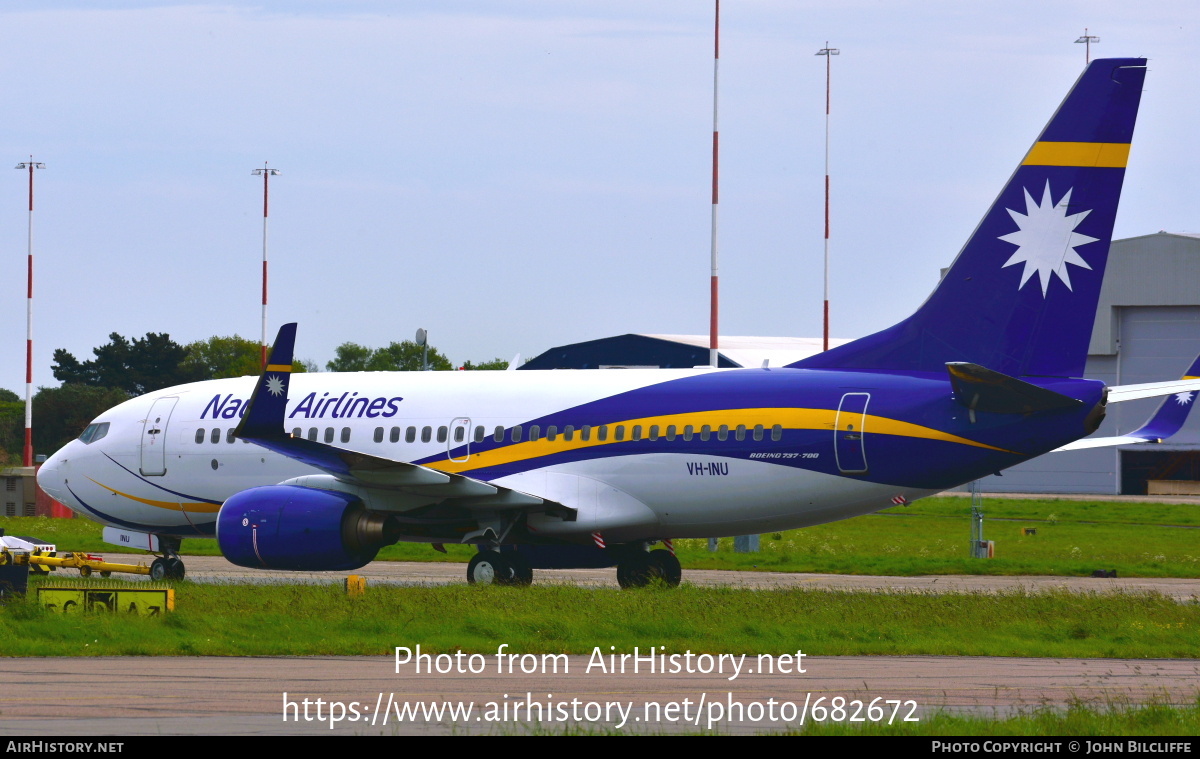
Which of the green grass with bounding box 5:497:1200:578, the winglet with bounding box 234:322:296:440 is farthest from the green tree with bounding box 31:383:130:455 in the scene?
the winglet with bounding box 234:322:296:440

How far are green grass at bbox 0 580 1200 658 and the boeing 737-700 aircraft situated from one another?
2404 mm

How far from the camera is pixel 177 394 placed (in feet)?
101

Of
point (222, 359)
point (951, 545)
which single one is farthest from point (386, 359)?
point (951, 545)

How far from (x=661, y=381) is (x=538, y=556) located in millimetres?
3913

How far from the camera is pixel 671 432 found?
2527 cm

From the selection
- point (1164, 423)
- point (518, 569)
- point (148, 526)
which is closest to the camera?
point (518, 569)

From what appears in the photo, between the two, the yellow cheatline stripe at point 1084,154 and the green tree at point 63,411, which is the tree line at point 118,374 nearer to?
the green tree at point 63,411

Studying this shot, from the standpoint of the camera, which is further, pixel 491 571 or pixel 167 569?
pixel 167 569

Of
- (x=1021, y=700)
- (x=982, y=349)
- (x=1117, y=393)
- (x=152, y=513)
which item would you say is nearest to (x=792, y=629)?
(x=1021, y=700)

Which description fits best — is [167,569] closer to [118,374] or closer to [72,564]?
[72,564]

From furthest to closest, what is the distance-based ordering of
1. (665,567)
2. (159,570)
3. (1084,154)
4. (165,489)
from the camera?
(165,489) → (159,570) → (665,567) → (1084,154)

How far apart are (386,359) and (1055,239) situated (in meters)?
99.0

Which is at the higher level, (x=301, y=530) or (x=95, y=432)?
(x=95, y=432)

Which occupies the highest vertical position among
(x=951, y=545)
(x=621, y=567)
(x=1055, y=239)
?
(x=1055, y=239)
